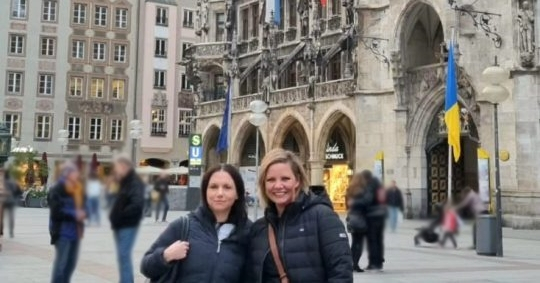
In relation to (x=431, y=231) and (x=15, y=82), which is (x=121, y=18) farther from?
(x=431, y=231)

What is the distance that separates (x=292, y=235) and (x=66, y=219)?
107 centimetres

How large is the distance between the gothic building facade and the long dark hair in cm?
250

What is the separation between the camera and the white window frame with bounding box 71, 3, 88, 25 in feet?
10.6

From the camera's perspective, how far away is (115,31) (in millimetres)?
3338

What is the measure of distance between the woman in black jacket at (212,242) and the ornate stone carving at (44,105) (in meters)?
0.92

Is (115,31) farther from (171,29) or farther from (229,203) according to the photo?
(229,203)

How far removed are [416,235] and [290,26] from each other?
39.3 m

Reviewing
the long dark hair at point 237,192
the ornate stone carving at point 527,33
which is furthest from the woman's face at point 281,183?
the ornate stone carving at point 527,33

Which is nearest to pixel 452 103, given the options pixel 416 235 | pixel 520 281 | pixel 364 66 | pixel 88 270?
pixel 416 235

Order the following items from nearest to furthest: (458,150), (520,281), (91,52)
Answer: (91,52) → (458,150) → (520,281)

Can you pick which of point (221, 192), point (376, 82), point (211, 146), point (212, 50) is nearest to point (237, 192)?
point (221, 192)

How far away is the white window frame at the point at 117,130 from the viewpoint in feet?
8.69

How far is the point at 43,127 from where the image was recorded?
11.2 feet

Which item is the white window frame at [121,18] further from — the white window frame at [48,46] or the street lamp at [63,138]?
the street lamp at [63,138]
